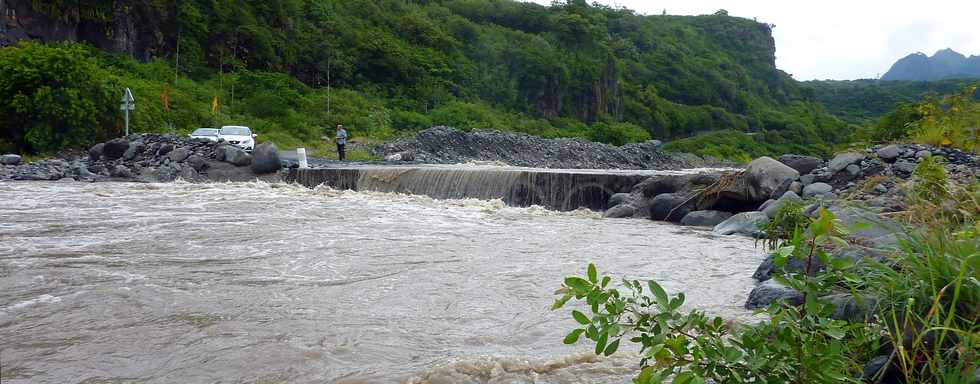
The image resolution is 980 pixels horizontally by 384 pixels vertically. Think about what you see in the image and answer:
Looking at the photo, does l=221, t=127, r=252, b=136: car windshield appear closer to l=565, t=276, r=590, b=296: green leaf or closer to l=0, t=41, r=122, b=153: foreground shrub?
l=0, t=41, r=122, b=153: foreground shrub

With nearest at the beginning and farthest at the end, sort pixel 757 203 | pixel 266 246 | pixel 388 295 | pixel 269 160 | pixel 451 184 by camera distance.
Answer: pixel 388 295
pixel 266 246
pixel 757 203
pixel 451 184
pixel 269 160

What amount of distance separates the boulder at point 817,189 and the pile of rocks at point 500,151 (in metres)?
15.5

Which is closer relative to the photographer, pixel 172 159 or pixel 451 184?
pixel 451 184

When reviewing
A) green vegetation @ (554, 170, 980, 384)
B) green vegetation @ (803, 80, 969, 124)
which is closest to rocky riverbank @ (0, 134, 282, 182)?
green vegetation @ (554, 170, 980, 384)

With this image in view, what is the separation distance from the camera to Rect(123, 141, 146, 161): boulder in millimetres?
17000

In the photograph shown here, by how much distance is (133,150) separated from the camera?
A: 56.3 feet

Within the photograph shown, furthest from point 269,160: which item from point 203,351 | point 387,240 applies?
point 203,351

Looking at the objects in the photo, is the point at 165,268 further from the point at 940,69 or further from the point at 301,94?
the point at 940,69

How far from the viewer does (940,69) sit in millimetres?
128500

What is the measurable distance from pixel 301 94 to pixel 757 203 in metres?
29.7

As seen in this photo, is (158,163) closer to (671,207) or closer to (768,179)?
(671,207)

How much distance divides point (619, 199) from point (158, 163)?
11841 mm

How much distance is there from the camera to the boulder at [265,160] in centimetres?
1619

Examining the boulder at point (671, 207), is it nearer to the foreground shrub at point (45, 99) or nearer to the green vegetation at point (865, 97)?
the foreground shrub at point (45, 99)
